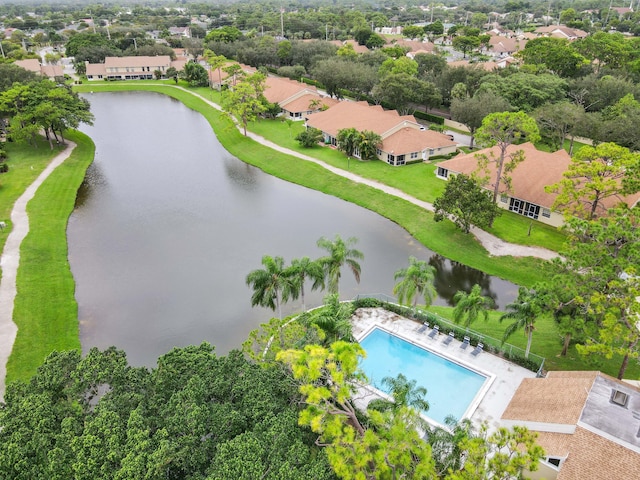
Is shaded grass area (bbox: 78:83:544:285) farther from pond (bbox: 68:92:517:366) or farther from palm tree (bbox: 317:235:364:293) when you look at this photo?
palm tree (bbox: 317:235:364:293)

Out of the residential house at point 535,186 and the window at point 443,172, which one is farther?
the window at point 443,172

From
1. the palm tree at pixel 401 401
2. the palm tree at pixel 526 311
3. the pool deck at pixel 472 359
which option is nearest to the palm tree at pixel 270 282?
the pool deck at pixel 472 359

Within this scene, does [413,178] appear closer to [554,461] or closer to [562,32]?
[554,461]

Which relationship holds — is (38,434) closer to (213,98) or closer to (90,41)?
(213,98)

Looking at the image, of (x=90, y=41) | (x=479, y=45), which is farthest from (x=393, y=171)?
(x=90, y=41)

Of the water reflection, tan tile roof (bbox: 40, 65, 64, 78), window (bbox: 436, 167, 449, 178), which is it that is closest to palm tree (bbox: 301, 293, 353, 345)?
the water reflection

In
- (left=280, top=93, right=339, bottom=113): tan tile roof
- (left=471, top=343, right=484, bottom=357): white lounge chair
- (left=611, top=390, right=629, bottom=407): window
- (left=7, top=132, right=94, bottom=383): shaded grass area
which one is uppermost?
(left=280, top=93, right=339, bottom=113): tan tile roof

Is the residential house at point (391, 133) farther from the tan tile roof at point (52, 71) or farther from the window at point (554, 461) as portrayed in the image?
the tan tile roof at point (52, 71)

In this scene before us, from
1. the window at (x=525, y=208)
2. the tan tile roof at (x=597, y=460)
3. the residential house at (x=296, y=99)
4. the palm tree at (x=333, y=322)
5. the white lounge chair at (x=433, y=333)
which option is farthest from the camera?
the residential house at (x=296, y=99)
